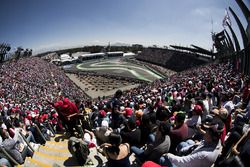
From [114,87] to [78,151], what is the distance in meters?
44.3

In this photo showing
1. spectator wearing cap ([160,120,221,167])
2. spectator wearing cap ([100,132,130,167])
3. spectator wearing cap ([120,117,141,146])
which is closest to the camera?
spectator wearing cap ([160,120,221,167])

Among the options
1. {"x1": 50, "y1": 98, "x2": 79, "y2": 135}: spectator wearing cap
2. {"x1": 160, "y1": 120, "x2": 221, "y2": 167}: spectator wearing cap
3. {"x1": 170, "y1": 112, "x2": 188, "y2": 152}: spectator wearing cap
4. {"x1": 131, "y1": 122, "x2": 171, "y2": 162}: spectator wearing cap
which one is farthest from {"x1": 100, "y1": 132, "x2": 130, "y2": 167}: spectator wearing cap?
{"x1": 50, "y1": 98, "x2": 79, "y2": 135}: spectator wearing cap

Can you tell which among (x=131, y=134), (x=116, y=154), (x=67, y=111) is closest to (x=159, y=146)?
(x=116, y=154)

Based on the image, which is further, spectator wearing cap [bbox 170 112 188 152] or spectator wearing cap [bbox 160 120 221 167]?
spectator wearing cap [bbox 170 112 188 152]

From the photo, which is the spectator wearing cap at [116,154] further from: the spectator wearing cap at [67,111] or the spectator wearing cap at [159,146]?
the spectator wearing cap at [67,111]

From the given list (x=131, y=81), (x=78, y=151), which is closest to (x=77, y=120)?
(x=78, y=151)

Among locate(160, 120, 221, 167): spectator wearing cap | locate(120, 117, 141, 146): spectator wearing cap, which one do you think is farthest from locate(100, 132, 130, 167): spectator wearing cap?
locate(120, 117, 141, 146): spectator wearing cap

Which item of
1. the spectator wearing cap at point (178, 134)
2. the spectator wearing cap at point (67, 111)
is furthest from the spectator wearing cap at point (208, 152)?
the spectator wearing cap at point (67, 111)

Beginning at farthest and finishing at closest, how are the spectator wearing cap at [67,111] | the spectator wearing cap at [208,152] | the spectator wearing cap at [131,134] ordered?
the spectator wearing cap at [67,111]
the spectator wearing cap at [131,134]
the spectator wearing cap at [208,152]

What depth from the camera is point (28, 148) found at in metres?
7.62

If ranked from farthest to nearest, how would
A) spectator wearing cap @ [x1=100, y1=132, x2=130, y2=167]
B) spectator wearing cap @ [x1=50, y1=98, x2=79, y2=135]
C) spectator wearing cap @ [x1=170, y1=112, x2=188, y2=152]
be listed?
spectator wearing cap @ [x1=50, y1=98, x2=79, y2=135] → spectator wearing cap @ [x1=170, y1=112, x2=188, y2=152] → spectator wearing cap @ [x1=100, y1=132, x2=130, y2=167]

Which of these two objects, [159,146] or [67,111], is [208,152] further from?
[67,111]

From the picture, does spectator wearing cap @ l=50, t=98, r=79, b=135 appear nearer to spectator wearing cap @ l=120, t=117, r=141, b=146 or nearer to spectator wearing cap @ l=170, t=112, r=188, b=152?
spectator wearing cap @ l=120, t=117, r=141, b=146

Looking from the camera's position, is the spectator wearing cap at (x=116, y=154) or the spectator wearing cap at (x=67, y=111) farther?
the spectator wearing cap at (x=67, y=111)
